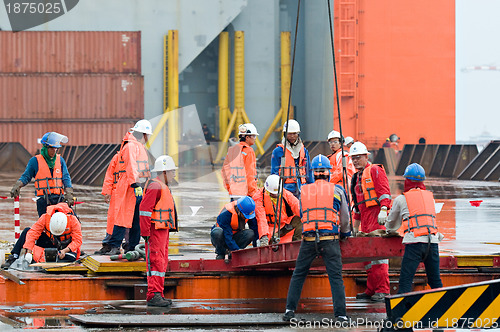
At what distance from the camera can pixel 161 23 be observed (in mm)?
39062

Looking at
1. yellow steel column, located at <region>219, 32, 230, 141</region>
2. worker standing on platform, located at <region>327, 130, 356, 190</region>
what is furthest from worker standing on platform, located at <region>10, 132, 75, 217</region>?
yellow steel column, located at <region>219, 32, 230, 141</region>

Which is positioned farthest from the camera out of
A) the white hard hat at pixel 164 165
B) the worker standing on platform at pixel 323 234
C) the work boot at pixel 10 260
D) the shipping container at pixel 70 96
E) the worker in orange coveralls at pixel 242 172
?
the shipping container at pixel 70 96

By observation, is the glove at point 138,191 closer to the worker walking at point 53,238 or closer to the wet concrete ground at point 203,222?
the worker walking at point 53,238

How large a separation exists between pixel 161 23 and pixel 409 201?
31545 mm

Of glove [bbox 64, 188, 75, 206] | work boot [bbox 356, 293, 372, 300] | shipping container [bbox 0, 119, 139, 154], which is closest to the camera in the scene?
work boot [bbox 356, 293, 372, 300]

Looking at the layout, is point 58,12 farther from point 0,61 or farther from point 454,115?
point 454,115

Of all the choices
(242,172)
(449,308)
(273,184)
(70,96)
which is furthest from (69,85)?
(449,308)

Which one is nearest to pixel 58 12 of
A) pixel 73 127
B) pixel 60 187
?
pixel 73 127

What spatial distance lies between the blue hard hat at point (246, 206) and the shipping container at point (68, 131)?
28413mm

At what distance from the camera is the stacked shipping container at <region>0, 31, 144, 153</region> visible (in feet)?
125

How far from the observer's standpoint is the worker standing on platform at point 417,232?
8.64m

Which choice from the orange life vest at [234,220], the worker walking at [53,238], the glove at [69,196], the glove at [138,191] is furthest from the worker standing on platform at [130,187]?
the orange life vest at [234,220]

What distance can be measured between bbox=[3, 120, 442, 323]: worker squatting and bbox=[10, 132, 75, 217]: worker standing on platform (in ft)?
0.04

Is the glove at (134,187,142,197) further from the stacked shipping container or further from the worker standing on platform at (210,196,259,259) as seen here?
the stacked shipping container
